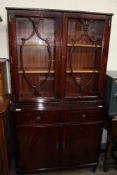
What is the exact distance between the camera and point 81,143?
2.21 metres

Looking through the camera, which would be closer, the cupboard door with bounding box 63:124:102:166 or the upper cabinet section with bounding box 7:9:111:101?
the upper cabinet section with bounding box 7:9:111:101

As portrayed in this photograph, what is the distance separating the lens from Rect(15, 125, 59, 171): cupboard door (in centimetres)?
203

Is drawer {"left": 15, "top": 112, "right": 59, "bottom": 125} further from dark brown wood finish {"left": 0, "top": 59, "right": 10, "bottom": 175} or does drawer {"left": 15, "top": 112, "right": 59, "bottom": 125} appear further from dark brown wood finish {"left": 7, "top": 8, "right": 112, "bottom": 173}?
dark brown wood finish {"left": 0, "top": 59, "right": 10, "bottom": 175}

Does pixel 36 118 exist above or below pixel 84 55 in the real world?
below

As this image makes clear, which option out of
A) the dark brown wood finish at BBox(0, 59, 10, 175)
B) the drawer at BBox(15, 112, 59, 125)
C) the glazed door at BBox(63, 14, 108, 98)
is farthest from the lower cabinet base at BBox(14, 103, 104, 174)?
the glazed door at BBox(63, 14, 108, 98)

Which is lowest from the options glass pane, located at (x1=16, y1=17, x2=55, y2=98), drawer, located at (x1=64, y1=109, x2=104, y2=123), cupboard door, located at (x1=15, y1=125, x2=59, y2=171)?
cupboard door, located at (x1=15, y1=125, x2=59, y2=171)

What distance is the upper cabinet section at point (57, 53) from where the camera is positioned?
1.84m

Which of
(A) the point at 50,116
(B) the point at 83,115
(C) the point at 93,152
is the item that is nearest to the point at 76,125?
(B) the point at 83,115

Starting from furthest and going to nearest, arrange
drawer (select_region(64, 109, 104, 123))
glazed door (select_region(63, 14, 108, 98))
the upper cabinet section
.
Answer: drawer (select_region(64, 109, 104, 123)) → glazed door (select_region(63, 14, 108, 98)) → the upper cabinet section

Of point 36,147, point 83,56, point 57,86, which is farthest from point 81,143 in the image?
point 83,56

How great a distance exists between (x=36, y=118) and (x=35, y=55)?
0.75 metres

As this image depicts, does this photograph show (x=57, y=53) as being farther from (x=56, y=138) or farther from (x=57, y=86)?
(x=56, y=138)

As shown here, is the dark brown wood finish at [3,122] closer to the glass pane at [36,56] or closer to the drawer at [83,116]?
the glass pane at [36,56]

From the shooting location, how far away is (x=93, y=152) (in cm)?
229
